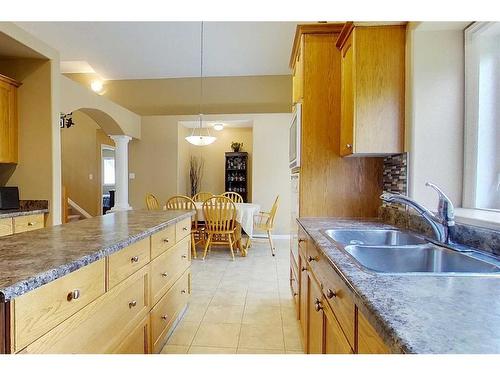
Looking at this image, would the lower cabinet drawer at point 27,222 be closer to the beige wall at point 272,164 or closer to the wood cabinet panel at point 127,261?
the wood cabinet panel at point 127,261

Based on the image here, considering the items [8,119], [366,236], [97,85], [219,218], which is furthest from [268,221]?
[97,85]

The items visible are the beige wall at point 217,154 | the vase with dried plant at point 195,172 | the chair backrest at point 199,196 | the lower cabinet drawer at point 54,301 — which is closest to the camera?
the lower cabinet drawer at point 54,301

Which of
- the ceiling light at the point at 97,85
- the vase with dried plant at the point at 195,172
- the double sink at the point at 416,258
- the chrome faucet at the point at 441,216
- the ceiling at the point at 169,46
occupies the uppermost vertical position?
the ceiling at the point at 169,46

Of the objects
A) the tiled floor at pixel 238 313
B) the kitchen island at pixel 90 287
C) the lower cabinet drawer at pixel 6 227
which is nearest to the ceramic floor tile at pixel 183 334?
the tiled floor at pixel 238 313

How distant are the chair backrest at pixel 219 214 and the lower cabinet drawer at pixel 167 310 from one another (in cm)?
183

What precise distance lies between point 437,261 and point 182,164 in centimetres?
572

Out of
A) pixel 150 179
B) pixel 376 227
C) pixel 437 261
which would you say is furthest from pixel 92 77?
pixel 437 261

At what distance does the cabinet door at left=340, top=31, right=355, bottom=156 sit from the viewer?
1896mm

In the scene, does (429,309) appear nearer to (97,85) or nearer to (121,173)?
(121,173)

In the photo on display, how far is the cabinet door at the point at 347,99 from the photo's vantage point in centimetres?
190

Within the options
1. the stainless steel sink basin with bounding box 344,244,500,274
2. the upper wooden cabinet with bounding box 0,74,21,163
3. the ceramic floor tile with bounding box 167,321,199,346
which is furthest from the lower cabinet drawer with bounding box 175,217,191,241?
the upper wooden cabinet with bounding box 0,74,21,163

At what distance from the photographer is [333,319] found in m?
1.01
